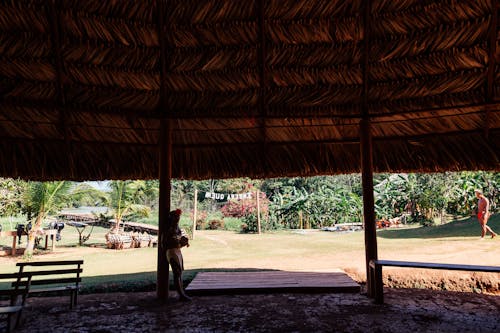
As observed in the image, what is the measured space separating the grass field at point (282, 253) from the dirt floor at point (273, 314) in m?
1.62

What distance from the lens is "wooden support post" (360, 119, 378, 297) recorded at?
4.54 meters

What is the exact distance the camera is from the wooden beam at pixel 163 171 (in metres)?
4.38

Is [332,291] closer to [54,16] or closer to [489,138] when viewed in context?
[489,138]

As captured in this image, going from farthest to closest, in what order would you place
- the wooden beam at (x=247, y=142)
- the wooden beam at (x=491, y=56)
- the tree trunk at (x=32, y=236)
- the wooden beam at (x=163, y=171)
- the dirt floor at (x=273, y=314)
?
1. the tree trunk at (x=32, y=236)
2. the wooden beam at (x=247, y=142)
3. the wooden beam at (x=163, y=171)
4. the wooden beam at (x=491, y=56)
5. the dirt floor at (x=273, y=314)

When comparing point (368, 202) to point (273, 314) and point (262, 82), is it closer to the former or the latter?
point (273, 314)

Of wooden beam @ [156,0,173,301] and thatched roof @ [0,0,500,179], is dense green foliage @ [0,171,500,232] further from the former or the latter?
wooden beam @ [156,0,173,301]

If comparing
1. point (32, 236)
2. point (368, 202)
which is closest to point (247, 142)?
point (368, 202)

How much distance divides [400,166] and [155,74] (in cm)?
410

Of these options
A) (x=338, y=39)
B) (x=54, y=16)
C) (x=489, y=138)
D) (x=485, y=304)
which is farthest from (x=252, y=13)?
(x=485, y=304)

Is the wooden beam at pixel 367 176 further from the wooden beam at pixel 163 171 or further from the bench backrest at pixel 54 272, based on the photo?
the bench backrest at pixel 54 272

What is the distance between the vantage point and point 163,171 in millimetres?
4672

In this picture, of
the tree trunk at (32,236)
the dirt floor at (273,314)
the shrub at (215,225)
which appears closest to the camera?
the dirt floor at (273,314)

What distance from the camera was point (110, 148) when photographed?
5211mm

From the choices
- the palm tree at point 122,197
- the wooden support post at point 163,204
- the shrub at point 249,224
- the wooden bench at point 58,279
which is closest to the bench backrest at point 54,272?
the wooden bench at point 58,279
